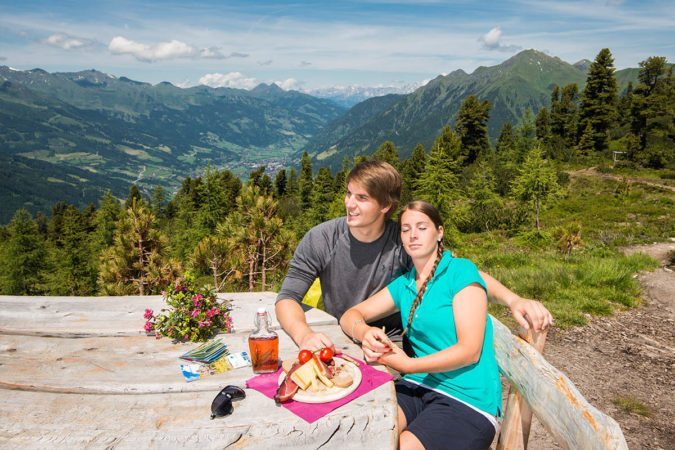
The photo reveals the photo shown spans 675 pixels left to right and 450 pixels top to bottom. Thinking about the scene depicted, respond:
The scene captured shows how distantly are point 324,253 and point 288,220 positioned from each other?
51.3 metres

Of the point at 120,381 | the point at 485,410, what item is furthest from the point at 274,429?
the point at 485,410

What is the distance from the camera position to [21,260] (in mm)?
47125

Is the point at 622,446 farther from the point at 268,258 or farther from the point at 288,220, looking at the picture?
the point at 288,220

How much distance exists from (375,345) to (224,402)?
38.0 inches

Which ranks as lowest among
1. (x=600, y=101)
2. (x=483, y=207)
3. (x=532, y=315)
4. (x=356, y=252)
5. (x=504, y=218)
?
(x=504, y=218)

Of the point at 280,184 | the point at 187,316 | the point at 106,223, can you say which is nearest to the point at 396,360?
the point at 187,316

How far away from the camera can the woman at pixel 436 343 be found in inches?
108

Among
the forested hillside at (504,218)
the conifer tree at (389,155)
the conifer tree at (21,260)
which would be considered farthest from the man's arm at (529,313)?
the conifer tree at (21,260)

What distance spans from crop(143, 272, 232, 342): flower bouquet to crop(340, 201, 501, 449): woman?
105cm

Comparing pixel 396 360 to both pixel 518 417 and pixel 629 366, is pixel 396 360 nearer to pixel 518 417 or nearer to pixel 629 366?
pixel 518 417

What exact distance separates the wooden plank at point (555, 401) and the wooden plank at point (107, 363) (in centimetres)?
102

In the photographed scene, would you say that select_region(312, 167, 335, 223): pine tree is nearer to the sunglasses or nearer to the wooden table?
the wooden table

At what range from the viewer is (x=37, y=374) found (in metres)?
2.69

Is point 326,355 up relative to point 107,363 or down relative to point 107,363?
up
